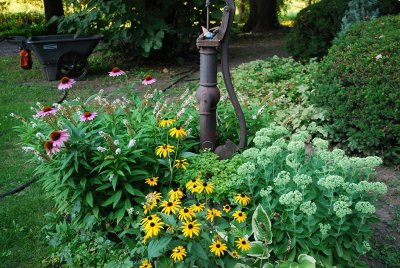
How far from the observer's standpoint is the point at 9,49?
44.6 ft

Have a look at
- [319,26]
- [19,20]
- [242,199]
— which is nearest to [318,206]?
[242,199]

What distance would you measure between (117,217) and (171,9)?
721cm

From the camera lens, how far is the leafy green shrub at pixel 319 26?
7.68 m

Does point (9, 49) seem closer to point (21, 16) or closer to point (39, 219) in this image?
point (21, 16)

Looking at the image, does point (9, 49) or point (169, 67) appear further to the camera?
point (9, 49)

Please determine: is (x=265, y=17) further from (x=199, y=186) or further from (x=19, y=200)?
(x=199, y=186)

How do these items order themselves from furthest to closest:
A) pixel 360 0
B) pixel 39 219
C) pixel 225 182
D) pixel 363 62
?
pixel 360 0, pixel 363 62, pixel 39 219, pixel 225 182

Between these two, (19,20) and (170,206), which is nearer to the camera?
(170,206)

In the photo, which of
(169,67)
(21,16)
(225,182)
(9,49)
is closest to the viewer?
(225,182)

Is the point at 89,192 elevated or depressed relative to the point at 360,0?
depressed

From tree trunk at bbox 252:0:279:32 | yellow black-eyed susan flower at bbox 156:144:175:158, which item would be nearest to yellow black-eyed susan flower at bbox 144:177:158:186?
yellow black-eyed susan flower at bbox 156:144:175:158

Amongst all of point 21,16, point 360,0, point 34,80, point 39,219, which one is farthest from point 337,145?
point 21,16

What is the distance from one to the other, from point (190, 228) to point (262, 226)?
0.44m

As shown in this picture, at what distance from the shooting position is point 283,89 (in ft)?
19.7
